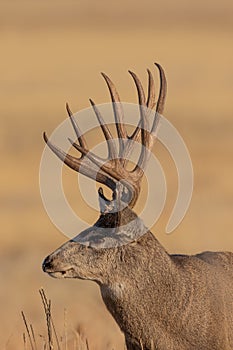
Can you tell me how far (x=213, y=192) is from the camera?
23.3 m

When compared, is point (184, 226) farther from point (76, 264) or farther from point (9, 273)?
point (76, 264)

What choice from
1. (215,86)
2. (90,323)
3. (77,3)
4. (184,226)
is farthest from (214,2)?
(90,323)

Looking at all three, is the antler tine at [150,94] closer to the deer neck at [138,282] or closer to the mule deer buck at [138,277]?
the mule deer buck at [138,277]

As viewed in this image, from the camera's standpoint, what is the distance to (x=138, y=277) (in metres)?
11.1

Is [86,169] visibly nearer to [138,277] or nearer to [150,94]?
[138,277]

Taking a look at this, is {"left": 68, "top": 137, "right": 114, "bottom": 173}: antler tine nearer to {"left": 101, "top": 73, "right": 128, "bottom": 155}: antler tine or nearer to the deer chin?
{"left": 101, "top": 73, "right": 128, "bottom": 155}: antler tine

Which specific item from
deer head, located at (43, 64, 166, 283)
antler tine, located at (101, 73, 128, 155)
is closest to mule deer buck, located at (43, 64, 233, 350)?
deer head, located at (43, 64, 166, 283)

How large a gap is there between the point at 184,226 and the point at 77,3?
57299 millimetres

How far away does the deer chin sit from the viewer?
432 inches

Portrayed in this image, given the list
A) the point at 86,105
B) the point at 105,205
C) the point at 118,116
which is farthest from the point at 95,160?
the point at 86,105

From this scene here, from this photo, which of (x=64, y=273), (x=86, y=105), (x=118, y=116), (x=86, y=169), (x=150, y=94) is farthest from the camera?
(x=86, y=105)

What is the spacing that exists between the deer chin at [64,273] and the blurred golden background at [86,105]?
1.63 m

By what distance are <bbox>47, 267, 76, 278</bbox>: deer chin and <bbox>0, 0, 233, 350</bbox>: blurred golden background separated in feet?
5.36

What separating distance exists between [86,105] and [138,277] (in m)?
21.3
